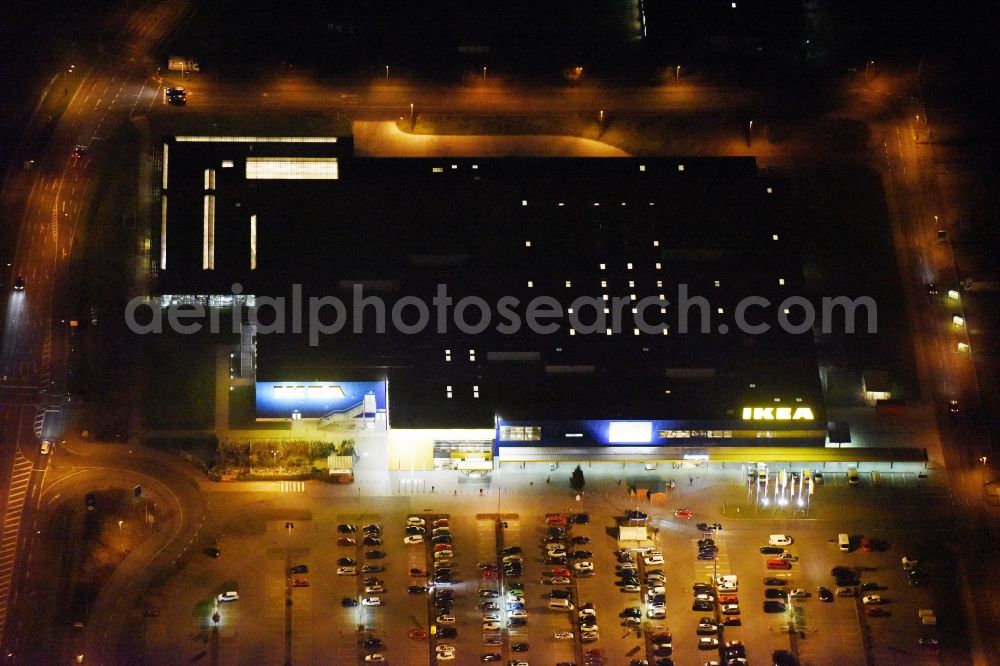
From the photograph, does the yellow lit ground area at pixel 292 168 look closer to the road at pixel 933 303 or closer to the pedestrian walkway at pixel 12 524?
the pedestrian walkway at pixel 12 524

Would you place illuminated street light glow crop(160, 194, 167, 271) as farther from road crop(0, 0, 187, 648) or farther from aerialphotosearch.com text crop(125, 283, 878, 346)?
road crop(0, 0, 187, 648)

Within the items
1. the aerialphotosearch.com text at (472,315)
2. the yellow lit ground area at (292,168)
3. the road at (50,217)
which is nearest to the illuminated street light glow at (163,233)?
the aerialphotosearch.com text at (472,315)

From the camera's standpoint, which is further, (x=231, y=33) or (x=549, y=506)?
(x=231, y=33)

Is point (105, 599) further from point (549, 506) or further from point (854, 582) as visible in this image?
point (854, 582)

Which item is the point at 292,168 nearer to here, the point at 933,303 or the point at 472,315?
the point at 472,315

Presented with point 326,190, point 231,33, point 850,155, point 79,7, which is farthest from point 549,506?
point 79,7
